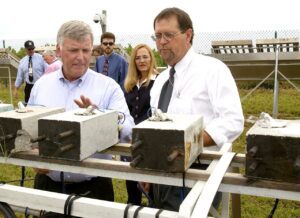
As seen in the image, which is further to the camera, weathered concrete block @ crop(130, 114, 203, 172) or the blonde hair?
the blonde hair

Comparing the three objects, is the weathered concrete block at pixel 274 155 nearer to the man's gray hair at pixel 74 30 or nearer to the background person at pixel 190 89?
the background person at pixel 190 89

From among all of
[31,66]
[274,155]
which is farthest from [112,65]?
→ [274,155]

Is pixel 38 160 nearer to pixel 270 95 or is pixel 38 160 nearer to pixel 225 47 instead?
pixel 225 47

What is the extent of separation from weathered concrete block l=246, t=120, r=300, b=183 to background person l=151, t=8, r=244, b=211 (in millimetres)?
558

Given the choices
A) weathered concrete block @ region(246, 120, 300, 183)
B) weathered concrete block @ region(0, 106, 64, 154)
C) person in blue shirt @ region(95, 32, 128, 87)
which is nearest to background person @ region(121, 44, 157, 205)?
person in blue shirt @ region(95, 32, 128, 87)

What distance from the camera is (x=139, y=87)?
12.0 feet

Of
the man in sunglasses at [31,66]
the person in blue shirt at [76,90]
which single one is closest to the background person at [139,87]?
the person in blue shirt at [76,90]

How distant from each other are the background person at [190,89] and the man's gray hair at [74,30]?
13.5 inches

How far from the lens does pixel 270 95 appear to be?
428 inches

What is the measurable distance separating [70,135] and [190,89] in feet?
2.42

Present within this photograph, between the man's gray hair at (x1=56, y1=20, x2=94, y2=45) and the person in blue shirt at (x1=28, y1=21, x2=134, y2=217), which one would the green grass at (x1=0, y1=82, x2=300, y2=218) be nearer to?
the person in blue shirt at (x1=28, y1=21, x2=134, y2=217)

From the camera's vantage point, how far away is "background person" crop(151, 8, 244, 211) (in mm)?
1752

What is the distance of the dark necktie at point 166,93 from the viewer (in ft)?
6.31

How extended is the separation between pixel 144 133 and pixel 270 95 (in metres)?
10.2
